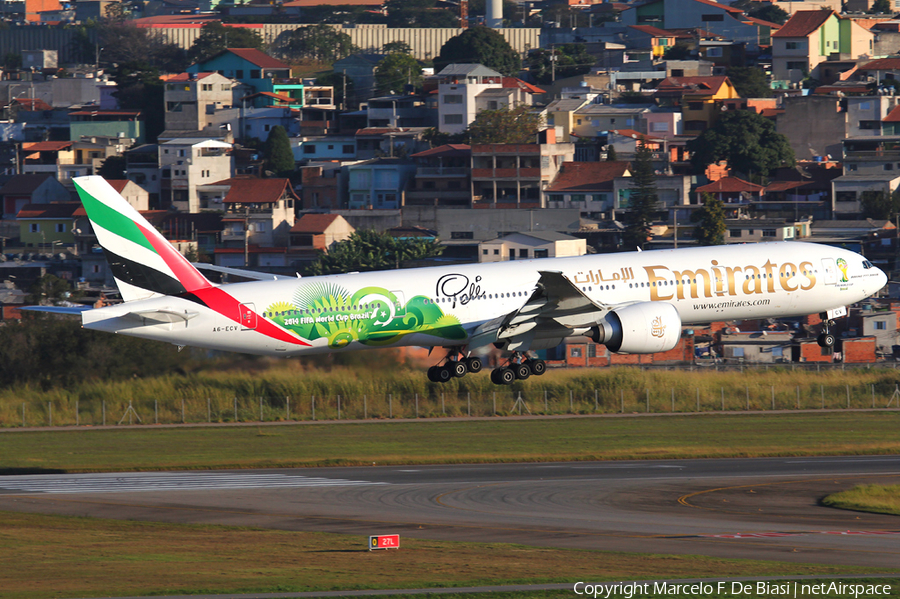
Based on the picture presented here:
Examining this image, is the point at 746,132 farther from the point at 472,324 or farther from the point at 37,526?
the point at 37,526

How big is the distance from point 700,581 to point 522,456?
30.4 meters

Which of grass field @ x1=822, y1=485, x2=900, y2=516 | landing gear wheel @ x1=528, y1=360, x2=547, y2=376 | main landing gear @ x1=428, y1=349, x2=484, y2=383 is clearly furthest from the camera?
main landing gear @ x1=428, y1=349, x2=484, y2=383

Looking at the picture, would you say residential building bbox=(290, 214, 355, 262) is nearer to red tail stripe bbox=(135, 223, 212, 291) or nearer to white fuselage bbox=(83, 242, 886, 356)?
white fuselage bbox=(83, 242, 886, 356)

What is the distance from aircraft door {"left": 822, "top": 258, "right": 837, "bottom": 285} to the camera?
53.2 meters

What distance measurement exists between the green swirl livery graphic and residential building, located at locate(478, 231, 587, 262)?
8308cm

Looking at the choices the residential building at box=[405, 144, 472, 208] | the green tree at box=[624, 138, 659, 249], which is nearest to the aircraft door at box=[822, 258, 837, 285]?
the green tree at box=[624, 138, 659, 249]

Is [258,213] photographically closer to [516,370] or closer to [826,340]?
[516,370]

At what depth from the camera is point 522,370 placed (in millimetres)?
50406

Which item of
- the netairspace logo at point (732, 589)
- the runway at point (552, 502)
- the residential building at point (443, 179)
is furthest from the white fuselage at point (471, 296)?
the residential building at point (443, 179)

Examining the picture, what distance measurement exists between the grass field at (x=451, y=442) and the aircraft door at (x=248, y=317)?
1556 cm

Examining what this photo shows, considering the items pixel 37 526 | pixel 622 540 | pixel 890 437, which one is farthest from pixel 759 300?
pixel 37 526

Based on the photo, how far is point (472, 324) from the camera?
49531 mm

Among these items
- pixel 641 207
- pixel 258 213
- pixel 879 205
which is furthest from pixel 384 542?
pixel 258 213

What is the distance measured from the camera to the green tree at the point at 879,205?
5817 inches
